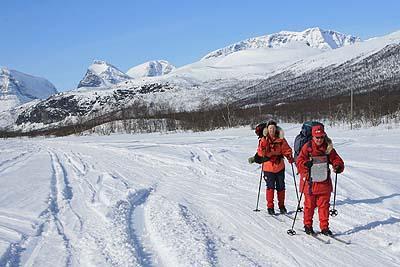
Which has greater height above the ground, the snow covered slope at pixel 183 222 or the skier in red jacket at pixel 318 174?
the skier in red jacket at pixel 318 174

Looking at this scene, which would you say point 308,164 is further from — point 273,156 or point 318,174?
point 273,156

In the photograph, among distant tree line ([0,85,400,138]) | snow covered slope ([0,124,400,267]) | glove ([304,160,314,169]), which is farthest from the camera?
distant tree line ([0,85,400,138])

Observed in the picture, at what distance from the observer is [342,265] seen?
224 inches

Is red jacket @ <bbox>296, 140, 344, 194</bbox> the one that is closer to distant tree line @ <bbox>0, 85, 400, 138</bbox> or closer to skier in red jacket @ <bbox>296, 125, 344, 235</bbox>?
skier in red jacket @ <bbox>296, 125, 344, 235</bbox>

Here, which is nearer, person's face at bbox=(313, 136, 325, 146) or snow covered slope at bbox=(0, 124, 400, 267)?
snow covered slope at bbox=(0, 124, 400, 267)

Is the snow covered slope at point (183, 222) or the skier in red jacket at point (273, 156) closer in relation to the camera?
the snow covered slope at point (183, 222)

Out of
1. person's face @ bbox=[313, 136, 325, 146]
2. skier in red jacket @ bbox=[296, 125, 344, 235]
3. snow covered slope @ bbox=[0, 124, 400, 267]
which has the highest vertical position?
person's face @ bbox=[313, 136, 325, 146]

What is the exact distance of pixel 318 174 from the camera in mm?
7016

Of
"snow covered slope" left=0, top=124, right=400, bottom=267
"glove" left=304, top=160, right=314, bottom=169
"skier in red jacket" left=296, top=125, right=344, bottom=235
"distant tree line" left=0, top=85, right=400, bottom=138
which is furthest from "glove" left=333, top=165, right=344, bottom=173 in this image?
"distant tree line" left=0, top=85, right=400, bottom=138

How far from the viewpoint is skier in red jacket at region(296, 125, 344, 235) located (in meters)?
6.97

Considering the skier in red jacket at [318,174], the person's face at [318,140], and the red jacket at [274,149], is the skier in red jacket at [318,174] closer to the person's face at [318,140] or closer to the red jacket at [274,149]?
the person's face at [318,140]

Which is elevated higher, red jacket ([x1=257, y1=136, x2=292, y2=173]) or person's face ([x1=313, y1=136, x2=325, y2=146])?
person's face ([x1=313, y1=136, x2=325, y2=146])

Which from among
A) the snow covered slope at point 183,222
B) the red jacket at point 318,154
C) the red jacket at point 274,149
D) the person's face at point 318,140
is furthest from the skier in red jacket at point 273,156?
the person's face at point 318,140

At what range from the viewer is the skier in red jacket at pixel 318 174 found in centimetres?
697
